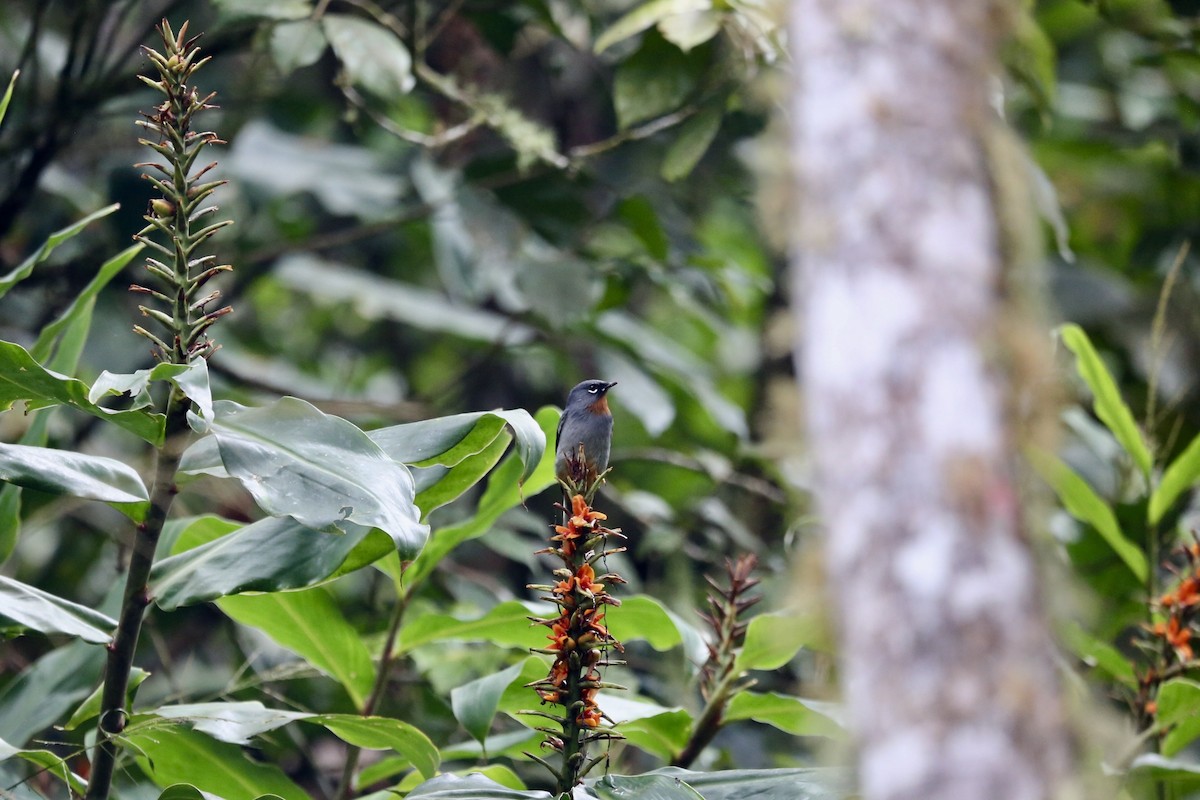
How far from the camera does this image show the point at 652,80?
2879mm

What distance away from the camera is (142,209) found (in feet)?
12.0

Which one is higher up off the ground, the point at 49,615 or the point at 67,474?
the point at 67,474

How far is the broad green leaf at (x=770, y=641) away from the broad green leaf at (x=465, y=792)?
0.50m

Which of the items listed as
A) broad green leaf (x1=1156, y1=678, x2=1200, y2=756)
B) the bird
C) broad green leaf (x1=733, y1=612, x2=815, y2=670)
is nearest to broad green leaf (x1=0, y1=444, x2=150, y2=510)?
the bird

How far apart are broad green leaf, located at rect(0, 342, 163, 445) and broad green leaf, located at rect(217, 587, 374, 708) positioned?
0.56 meters

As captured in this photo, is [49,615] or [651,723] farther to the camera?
[651,723]

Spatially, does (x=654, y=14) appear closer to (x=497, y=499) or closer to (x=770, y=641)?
(x=497, y=499)

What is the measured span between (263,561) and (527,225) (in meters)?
2.15

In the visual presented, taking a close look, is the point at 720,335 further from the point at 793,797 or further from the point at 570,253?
the point at 793,797

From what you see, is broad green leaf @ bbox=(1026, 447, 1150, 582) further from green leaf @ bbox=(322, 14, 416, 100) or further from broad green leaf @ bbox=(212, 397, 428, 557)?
green leaf @ bbox=(322, 14, 416, 100)

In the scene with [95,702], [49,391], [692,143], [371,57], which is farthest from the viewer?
[692,143]

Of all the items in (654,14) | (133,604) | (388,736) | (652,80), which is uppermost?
(654,14)

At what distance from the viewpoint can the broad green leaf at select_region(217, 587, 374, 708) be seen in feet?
6.92

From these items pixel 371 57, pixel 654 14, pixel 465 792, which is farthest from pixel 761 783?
pixel 371 57
